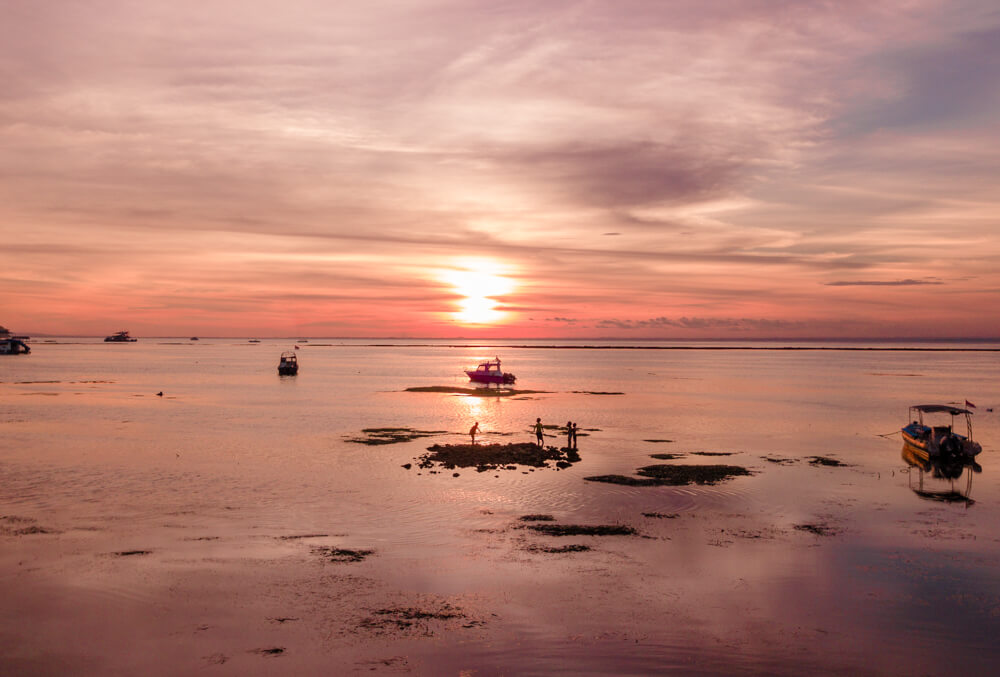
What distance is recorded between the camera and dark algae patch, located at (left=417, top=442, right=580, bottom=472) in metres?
38.2

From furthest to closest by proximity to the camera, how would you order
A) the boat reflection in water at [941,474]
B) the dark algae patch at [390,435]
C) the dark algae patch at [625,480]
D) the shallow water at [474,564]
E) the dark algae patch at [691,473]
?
the dark algae patch at [390,435] → the dark algae patch at [691,473] → the dark algae patch at [625,480] → the boat reflection in water at [941,474] → the shallow water at [474,564]

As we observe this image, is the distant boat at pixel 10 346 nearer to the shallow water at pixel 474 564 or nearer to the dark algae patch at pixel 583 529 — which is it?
the shallow water at pixel 474 564

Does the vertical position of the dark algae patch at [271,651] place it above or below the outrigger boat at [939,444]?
below

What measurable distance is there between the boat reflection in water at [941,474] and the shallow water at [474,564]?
62cm

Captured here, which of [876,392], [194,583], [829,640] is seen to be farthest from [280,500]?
[876,392]

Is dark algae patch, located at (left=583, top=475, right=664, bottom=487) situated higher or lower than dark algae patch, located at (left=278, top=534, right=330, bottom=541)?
higher

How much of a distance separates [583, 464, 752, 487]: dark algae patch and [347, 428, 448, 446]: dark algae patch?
58.6 feet

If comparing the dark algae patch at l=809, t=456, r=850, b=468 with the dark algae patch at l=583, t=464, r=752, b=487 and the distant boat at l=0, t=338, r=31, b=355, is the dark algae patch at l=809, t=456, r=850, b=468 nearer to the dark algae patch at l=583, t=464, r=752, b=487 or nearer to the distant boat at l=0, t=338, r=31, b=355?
the dark algae patch at l=583, t=464, r=752, b=487

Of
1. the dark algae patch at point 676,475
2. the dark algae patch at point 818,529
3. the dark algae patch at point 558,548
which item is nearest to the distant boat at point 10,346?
the dark algae patch at point 676,475

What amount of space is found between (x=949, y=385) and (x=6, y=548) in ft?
423

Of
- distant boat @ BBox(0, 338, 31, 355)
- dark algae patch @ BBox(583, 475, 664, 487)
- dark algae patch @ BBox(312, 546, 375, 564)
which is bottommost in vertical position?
dark algae patch @ BBox(312, 546, 375, 564)

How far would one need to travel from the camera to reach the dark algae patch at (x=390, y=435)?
47.8 m

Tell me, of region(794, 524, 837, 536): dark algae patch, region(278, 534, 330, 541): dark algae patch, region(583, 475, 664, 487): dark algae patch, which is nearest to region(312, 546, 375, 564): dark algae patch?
region(278, 534, 330, 541): dark algae patch

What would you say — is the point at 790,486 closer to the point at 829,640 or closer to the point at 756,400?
the point at 829,640
